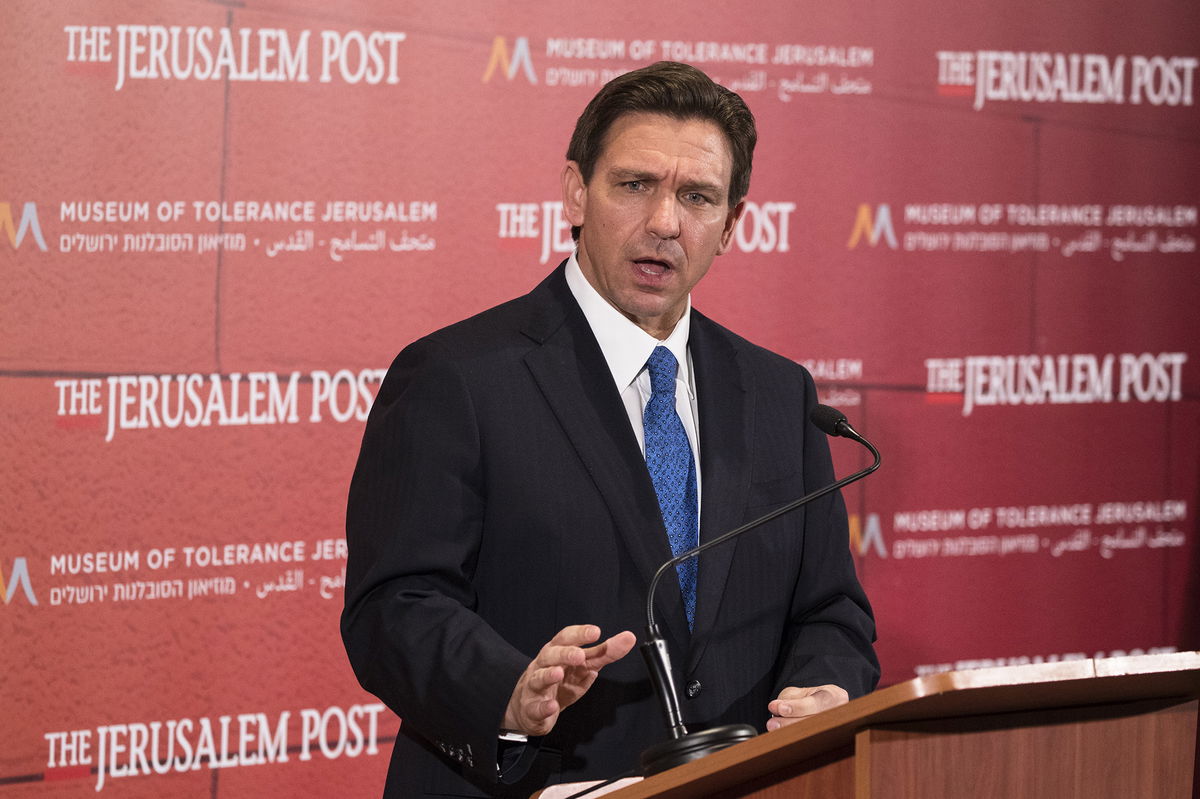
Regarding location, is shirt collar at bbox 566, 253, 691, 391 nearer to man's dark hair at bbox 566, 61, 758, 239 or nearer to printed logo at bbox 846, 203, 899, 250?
man's dark hair at bbox 566, 61, 758, 239

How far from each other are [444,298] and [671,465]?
1.28 m

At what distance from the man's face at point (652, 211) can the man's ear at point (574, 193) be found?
0.14 feet

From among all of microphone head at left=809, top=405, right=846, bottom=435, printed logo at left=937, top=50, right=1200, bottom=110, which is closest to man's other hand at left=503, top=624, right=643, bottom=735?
microphone head at left=809, top=405, right=846, bottom=435

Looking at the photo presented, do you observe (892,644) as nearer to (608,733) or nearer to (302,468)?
(302,468)

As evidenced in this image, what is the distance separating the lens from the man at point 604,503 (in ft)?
5.67

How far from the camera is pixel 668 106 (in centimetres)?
199

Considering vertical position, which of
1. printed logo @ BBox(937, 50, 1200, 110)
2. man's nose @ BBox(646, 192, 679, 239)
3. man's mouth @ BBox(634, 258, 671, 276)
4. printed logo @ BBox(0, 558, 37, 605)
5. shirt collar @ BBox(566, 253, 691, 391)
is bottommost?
printed logo @ BBox(0, 558, 37, 605)

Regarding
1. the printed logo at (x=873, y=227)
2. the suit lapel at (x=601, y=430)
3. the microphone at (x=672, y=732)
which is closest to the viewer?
the microphone at (x=672, y=732)

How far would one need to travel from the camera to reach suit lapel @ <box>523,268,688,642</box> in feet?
6.01

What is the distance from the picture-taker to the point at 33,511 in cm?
279

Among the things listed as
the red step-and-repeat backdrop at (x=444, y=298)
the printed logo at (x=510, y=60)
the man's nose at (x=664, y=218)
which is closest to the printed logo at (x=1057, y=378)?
the red step-and-repeat backdrop at (x=444, y=298)

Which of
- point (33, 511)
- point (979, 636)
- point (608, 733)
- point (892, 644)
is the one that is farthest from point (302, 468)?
point (979, 636)

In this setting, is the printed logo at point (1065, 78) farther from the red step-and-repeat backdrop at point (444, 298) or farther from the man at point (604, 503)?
the man at point (604, 503)

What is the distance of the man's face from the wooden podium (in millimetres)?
854
